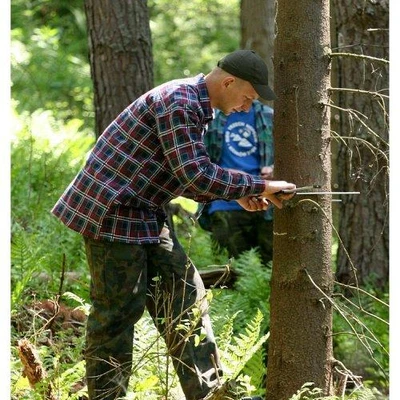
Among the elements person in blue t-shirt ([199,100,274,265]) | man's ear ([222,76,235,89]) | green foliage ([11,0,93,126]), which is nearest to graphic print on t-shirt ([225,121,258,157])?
person in blue t-shirt ([199,100,274,265])

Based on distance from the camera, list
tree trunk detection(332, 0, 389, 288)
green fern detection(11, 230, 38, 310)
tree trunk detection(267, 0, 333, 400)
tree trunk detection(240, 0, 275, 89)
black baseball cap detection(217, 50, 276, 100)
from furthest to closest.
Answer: tree trunk detection(240, 0, 275, 89) → tree trunk detection(332, 0, 389, 288) → green fern detection(11, 230, 38, 310) → tree trunk detection(267, 0, 333, 400) → black baseball cap detection(217, 50, 276, 100)

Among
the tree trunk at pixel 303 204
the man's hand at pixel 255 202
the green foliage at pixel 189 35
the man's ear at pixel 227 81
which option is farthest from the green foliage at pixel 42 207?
the green foliage at pixel 189 35

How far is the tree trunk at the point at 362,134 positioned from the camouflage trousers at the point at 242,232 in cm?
88

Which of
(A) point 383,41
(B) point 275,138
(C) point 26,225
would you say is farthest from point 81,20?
(B) point 275,138

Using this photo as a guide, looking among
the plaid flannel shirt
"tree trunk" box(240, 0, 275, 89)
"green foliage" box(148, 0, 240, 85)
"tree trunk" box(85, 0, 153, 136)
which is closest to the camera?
the plaid flannel shirt

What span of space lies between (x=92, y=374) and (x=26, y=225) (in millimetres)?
4291

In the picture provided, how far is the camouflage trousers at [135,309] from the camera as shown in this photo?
534 centimetres

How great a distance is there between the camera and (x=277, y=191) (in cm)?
516

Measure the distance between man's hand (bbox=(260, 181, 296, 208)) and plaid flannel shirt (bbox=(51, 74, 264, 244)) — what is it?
0.13 feet

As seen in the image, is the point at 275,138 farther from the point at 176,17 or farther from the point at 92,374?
the point at 176,17

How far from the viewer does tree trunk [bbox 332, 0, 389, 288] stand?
8.26 m

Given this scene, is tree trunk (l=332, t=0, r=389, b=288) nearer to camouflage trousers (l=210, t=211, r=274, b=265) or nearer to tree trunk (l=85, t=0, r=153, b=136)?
camouflage trousers (l=210, t=211, r=274, b=265)

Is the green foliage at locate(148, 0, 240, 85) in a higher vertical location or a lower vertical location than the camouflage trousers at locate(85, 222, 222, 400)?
higher

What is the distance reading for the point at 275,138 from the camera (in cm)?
548
